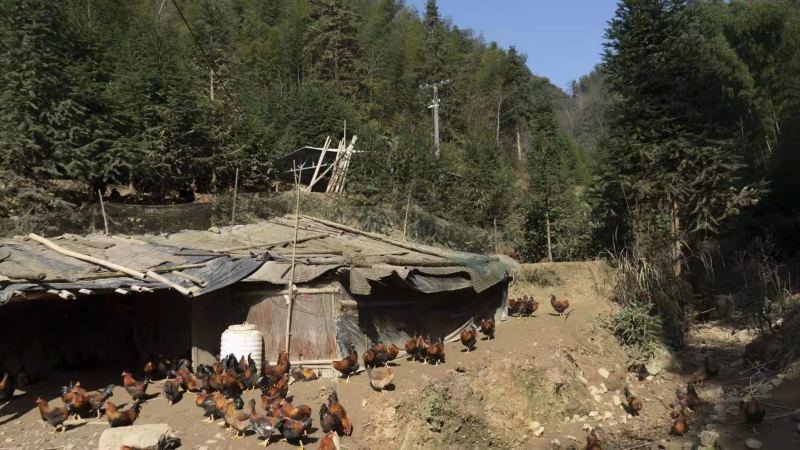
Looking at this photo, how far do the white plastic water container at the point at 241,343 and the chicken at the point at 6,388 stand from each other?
3.01m

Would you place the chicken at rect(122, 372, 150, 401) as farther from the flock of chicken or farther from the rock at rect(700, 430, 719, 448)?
the rock at rect(700, 430, 719, 448)

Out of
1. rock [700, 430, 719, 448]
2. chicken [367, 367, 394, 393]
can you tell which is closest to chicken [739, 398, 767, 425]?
rock [700, 430, 719, 448]

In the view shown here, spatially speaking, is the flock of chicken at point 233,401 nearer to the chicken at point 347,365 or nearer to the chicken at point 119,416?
the chicken at point 119,416

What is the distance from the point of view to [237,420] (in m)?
7.73

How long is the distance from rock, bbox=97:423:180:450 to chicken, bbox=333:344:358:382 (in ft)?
8.34

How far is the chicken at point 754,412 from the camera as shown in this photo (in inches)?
334

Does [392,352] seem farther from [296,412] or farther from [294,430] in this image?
[294,430]

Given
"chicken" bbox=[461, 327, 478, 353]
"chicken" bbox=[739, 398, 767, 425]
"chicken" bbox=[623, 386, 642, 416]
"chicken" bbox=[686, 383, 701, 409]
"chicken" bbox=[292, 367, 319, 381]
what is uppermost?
"chicken" bbox=[461, 327, 478, 353]

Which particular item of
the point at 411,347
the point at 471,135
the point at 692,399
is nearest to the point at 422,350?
the point at 411,347

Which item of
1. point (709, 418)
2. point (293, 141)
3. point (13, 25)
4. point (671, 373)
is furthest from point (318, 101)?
point (709, 418)

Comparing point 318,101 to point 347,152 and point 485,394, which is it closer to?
point 347,152

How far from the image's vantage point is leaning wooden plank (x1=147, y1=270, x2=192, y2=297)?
30.2 feet

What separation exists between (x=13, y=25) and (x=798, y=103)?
26016mm

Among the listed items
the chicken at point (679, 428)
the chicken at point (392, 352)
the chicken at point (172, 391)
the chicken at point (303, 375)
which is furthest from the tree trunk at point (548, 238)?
the chicken at point (172, 391)
